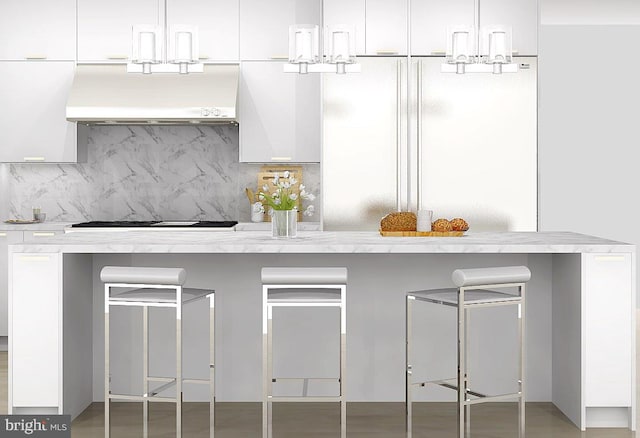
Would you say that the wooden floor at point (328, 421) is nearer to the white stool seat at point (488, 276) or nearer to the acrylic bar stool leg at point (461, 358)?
the acrylic bar stool leg at point (461, 358)

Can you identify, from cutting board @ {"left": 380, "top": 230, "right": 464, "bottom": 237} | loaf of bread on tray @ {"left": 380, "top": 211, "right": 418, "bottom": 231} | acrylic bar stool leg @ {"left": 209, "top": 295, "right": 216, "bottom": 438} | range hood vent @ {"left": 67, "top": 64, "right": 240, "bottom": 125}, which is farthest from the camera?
range hood vent @ {"left": 67, "top": 64, "right": 240, "bottom": 125}

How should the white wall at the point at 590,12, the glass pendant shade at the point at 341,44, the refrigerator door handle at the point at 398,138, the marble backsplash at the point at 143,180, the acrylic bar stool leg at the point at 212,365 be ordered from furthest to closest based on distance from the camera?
the marble backsplash at the point at 143,180 → the white wall at the point at 590,12 → the refrigerator door handle at the point at 398,138 → the glass pendant shade at the point at 341,44 → the acrylic bar stool leg at the point at 212,365

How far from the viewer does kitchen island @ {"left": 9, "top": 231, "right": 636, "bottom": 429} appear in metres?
4.22

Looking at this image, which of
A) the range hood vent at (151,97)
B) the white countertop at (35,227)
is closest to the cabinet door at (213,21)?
the range hood vent at (151,97)

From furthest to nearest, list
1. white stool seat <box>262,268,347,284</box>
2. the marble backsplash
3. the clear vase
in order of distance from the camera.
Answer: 1. the marble backsplash
2. the clear vase
3. white stool seat <box>262,268,347,284</box>

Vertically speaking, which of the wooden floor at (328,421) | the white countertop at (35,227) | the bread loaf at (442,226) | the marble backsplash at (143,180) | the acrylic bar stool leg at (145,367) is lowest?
the wooden floor at (328,421)

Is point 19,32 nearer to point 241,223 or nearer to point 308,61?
point 241,223

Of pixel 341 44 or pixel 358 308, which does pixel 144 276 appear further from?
pixel 341 44

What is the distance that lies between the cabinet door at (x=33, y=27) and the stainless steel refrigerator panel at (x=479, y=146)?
2889 mm

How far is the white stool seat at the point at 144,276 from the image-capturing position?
3873 mm

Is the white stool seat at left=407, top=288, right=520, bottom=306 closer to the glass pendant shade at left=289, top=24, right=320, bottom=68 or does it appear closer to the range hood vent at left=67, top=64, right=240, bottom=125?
the glass pendant shade at left=289, top=24, right=320, bottom=68

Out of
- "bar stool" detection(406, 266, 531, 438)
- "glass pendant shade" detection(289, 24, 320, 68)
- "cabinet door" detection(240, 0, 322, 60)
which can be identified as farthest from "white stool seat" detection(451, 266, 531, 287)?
"cabinet door" detection(240, 0, 322, 60)

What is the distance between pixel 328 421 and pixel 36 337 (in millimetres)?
1613

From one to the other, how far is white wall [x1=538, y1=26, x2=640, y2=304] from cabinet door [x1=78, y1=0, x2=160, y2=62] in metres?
3.88
